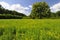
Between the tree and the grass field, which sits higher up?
the tree

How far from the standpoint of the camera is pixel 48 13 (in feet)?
195

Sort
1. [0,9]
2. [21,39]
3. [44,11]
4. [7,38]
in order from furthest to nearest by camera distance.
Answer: [0,9], [44,11], [7,38], [21,39]

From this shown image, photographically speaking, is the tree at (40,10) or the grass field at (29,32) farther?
the tree at (40,10)

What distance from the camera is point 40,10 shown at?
196 feet

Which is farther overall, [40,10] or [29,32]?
[40,10]

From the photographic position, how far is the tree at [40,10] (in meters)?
58.0

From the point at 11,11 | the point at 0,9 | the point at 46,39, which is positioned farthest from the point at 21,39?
the point at 11,11

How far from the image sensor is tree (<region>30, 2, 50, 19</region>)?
190 ft

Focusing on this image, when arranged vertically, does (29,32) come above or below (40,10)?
below

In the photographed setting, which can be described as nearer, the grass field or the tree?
the grass field

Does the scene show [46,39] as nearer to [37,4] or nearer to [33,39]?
[33,39]

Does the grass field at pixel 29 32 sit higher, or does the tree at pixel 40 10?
the tree at pixel 40 10

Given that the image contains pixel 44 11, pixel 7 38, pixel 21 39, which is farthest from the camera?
pixel 44 11

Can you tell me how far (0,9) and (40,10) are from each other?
17676 mm
